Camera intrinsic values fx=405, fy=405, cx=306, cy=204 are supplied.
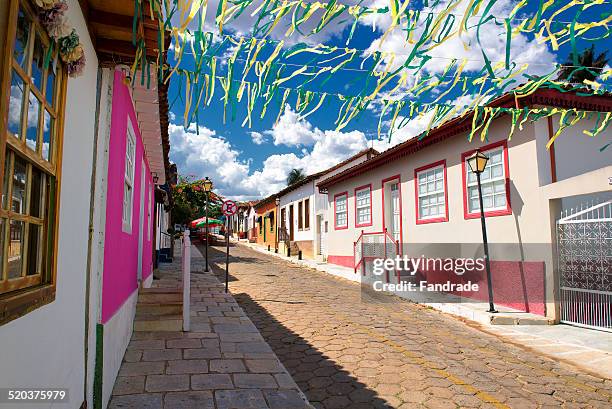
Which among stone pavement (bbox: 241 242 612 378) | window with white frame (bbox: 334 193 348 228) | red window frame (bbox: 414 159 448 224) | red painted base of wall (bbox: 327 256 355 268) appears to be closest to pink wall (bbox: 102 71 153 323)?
stone pavement (bbox: 241 242 612 378)

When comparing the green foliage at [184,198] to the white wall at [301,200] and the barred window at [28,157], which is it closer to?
the white wall at [301,200]

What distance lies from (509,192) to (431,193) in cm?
277

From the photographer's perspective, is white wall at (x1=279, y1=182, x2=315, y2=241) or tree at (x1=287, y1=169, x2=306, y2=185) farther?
tree at (x1=287, y1=169, x2=306, y2=185)

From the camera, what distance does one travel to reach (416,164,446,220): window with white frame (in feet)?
34.8

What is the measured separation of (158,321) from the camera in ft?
21.1

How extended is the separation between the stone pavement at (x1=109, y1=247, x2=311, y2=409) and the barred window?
226 centimetres

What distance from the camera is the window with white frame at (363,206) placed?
47.9 ft

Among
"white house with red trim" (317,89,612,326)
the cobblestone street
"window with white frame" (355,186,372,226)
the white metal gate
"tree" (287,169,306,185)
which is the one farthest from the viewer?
"tree" (287,169,306,185)

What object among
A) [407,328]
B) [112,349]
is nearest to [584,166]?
[407,328]

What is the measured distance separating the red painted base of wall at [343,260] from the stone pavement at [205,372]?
31.0 ft

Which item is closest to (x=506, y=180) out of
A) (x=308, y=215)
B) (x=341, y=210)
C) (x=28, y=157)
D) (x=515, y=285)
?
(x=515, y=285)

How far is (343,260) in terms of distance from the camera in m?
16.8

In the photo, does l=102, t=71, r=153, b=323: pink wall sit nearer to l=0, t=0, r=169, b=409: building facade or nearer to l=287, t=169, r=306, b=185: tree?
l=0, t=0, r=169, b=409: building facade

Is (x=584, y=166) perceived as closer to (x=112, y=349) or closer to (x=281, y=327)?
(x=281, y=327)
